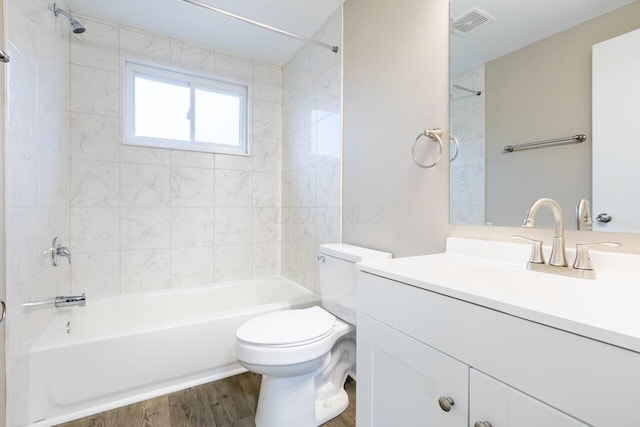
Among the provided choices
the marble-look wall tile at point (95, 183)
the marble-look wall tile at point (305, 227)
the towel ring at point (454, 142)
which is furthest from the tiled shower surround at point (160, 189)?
the towel ring at point (454, 142)

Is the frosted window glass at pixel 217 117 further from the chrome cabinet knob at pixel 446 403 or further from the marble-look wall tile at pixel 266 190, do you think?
the chrome cabinet knob at pixel 446 403

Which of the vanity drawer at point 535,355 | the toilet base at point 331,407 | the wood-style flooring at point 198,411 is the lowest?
the wood-style flooring at point 198,411

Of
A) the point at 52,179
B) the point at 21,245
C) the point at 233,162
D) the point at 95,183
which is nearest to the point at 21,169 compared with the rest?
the point at 21,245

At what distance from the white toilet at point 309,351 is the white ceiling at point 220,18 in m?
1.59

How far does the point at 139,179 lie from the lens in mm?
2191

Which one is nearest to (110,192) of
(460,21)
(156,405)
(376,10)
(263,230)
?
(263,230)

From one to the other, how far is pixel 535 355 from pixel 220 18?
243cm

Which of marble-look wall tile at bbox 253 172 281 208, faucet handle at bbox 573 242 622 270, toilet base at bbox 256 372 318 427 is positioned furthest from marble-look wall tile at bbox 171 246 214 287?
faucet handle at bbox 573 242 622 270

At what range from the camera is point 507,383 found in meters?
0.57

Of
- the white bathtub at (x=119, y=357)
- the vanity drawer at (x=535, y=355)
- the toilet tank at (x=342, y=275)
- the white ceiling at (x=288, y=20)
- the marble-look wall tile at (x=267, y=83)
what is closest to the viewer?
the vanity drawer at (x=535, y=355)

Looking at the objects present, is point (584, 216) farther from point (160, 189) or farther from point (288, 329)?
point (160, 189)

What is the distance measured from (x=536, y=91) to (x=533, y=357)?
89 centimetres

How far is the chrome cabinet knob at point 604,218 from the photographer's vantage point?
32.6 inches

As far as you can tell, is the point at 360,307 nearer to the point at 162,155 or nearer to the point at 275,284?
the point at 275,284
